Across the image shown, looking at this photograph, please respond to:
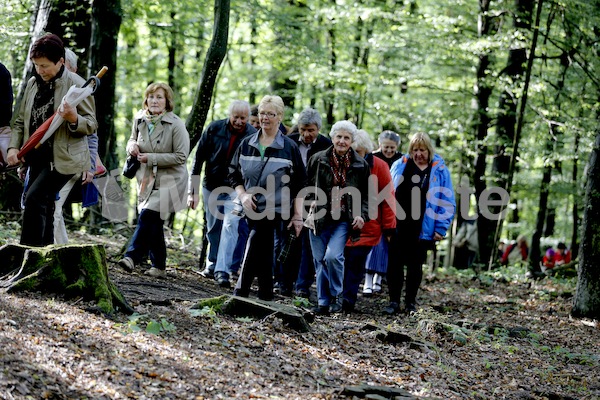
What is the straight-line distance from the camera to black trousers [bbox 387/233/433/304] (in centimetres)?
920

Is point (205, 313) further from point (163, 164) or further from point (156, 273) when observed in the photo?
point (163, 164)

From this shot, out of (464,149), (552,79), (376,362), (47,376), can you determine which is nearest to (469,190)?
(464,149)

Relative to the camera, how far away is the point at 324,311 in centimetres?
843

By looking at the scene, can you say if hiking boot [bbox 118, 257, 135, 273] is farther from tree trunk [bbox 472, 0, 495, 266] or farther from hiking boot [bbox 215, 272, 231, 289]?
tree trunk [bbox 472, 0, 495, 266]

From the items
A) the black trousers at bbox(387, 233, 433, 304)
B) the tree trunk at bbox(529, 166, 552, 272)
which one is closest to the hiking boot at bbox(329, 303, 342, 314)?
the black trousers at bbox(387, 233, 433, 304)

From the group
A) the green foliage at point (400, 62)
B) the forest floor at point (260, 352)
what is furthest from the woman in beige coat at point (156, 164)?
the green foliage at point (400, 62)

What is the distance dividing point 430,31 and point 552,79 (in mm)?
3610

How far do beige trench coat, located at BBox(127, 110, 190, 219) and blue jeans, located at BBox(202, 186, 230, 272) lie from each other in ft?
3.66

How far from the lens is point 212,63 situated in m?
9.69

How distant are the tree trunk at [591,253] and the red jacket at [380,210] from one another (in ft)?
9.86

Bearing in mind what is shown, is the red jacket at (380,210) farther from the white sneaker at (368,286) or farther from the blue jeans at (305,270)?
the white sneaker at (368,286)

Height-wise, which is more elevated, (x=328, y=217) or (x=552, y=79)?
(x=552, y=79)

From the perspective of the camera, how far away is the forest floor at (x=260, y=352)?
4.64 m

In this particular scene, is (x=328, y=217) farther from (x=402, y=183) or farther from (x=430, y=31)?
(x=430, y=31)
